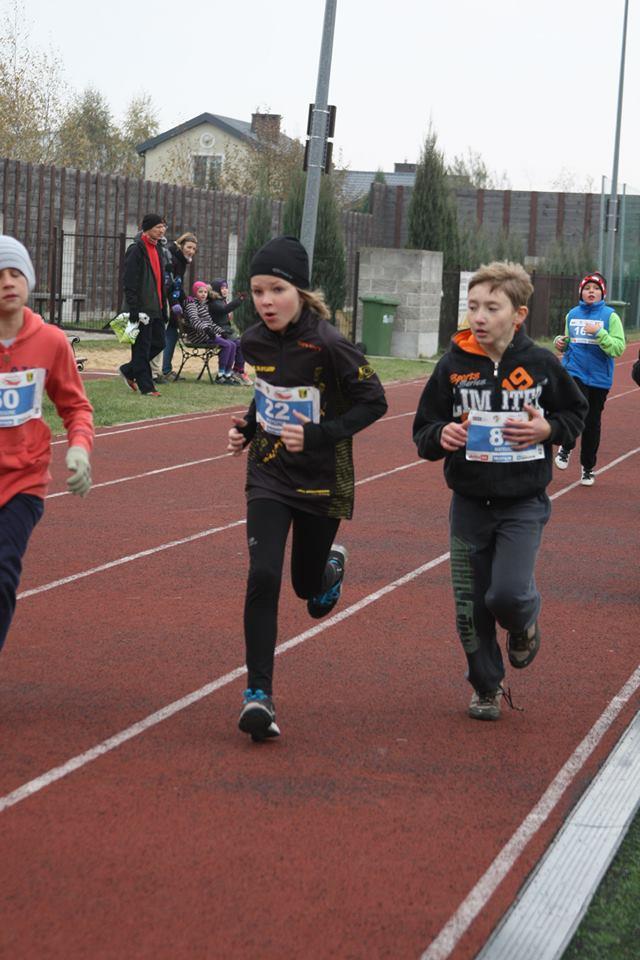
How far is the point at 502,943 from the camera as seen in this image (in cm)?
405

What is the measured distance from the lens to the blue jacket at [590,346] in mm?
13609

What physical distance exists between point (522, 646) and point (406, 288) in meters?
25.8

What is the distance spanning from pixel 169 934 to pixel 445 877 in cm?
91

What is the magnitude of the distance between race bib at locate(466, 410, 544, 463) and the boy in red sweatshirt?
4.78ft

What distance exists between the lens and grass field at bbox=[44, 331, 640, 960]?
4094 millimetres

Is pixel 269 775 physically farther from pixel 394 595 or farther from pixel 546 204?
pixel 546 204

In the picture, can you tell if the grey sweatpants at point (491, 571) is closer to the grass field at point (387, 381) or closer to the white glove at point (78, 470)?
the grass field at point (387, 381)

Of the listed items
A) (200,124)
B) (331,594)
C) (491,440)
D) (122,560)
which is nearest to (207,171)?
(200,124)

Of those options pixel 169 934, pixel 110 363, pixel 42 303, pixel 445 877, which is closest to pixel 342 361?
pixel 445 877

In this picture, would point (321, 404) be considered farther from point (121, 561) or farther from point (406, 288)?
point (406, 288)

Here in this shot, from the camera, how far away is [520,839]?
16.2 ft

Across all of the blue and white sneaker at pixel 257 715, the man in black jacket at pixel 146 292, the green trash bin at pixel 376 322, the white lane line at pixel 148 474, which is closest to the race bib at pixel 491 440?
the blue and white sneaker at pixel 257 715

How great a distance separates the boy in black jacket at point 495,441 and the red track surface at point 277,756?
0.52 meters

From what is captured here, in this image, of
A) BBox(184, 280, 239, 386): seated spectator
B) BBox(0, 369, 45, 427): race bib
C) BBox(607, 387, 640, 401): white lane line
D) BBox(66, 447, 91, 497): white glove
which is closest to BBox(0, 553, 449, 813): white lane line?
BBox(66, 447, 91, 497): white glove
